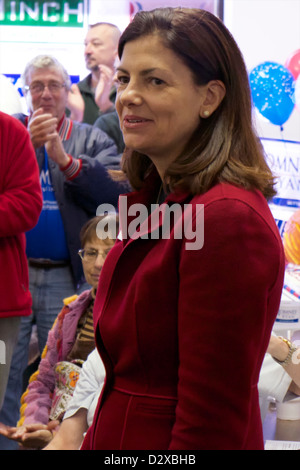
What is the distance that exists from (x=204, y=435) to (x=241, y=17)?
9.19 feet

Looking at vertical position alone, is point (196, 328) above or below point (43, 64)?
below

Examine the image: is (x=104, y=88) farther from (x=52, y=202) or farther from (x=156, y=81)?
(x=156, y=81)

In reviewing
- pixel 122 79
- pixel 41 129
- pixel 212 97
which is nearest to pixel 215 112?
pixel 212 97

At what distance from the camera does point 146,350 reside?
878 mm

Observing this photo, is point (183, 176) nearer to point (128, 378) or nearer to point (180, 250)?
point (180, 250)

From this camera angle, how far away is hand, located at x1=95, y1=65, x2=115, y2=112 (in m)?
3.42

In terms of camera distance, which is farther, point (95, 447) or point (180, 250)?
point (95, 447)

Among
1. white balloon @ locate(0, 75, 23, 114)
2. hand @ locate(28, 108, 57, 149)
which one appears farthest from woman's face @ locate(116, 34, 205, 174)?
white balloon @ locate(0, 75, 23, 114)

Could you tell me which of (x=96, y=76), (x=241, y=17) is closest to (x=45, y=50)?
(x=96, y=76)

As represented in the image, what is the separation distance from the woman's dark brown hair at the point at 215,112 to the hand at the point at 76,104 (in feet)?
8.38

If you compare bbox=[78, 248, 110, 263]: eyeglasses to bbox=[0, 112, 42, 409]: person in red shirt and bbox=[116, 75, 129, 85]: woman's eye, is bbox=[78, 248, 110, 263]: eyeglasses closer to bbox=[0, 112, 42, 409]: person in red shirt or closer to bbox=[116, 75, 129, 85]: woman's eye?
bbox=[0, 112, 42, 409]: person in red shirt

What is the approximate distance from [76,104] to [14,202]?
4.45ft

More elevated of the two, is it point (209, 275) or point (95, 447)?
point (209, 275)

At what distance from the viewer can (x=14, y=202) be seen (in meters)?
2.25
